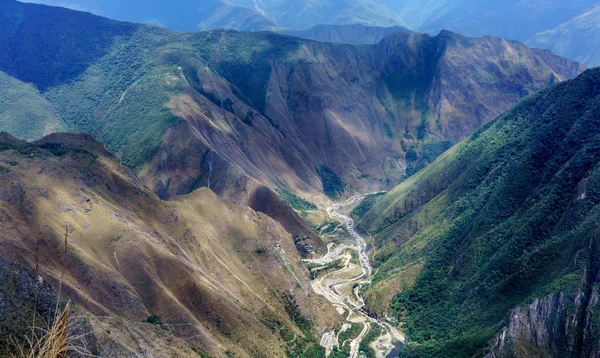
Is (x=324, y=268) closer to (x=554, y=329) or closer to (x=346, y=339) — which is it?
(x=346, y=339)

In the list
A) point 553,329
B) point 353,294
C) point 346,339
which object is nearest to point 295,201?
point 353,294

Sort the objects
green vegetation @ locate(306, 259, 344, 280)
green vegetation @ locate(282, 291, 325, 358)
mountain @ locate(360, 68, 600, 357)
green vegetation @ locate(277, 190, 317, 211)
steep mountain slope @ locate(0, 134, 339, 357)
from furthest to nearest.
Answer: green vegetation @ locate(277, 190, 317, 211), green vegetation @ locate(306, 259, 344, 280), green vegetation @ locate(282, 291, 325, 358), mountain @ locate(360, 68, 600, 357), steep mountain slope @ locate(0, 134, 339, 357)

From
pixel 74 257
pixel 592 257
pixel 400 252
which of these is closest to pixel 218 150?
pixel 400 252

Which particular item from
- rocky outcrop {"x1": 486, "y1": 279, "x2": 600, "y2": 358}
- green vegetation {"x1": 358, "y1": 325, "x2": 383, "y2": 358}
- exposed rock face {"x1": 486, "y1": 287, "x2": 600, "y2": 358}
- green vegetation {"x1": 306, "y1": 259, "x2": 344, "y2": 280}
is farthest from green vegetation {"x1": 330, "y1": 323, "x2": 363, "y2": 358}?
exposed rock face {"x1": 486, "y1": 287, "x2": 600, "y2": 358}

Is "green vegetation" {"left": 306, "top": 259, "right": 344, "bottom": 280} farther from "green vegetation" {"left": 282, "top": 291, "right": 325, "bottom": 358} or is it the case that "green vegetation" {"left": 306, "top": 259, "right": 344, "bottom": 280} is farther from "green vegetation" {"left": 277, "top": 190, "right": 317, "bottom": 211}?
"green vegetation" {"left": 277, "top": 190, "right": 317, "bottom": 211}

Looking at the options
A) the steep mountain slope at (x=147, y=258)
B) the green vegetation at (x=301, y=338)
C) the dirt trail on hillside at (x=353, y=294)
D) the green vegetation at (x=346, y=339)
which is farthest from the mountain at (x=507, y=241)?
the steep mountain slope at (x=147, y=258)

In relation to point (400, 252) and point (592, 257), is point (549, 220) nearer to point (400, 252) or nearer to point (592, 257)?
point (592, 257)
